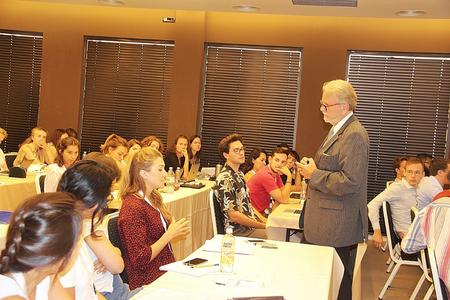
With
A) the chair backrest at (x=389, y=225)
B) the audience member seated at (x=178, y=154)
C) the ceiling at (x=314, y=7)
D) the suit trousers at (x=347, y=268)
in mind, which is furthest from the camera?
the audience member seated at (x=178, y=154)

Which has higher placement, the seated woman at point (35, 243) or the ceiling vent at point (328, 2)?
the ceiling vent at point (328, 2)

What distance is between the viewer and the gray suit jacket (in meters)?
3.43

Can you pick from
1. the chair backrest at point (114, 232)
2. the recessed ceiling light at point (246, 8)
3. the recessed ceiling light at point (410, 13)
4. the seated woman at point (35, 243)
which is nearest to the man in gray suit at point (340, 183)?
the chair backrest at point (114, 232)

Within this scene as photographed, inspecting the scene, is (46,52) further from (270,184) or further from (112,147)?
(270,184)

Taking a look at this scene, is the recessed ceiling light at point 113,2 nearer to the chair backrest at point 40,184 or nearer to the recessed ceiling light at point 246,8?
the recessed ceiling light at point 246,8

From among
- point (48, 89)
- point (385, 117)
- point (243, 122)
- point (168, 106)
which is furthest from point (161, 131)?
point (385, 117)

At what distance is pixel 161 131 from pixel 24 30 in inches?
112

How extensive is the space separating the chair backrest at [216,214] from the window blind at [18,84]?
5.88m

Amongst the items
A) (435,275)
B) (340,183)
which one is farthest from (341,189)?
(435,275)

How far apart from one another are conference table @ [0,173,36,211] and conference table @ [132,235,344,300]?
2986 millimetres

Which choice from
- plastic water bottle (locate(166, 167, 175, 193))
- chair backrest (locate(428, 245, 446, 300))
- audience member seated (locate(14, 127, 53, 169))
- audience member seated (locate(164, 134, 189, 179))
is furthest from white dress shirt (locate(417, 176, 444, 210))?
audience member seated (locate(14, 127, 53, 169))

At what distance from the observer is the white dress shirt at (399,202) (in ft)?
17.5

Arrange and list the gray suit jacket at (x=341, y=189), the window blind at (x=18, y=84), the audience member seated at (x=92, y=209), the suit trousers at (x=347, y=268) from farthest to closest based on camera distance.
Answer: the window blind at (x=18, y=84) → the suit trousers at (x=347, y=268) → the gray suit jacket at (x=341, y=189) → the audience member seated at (x=92, y=209)

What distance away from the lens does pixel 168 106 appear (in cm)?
905
